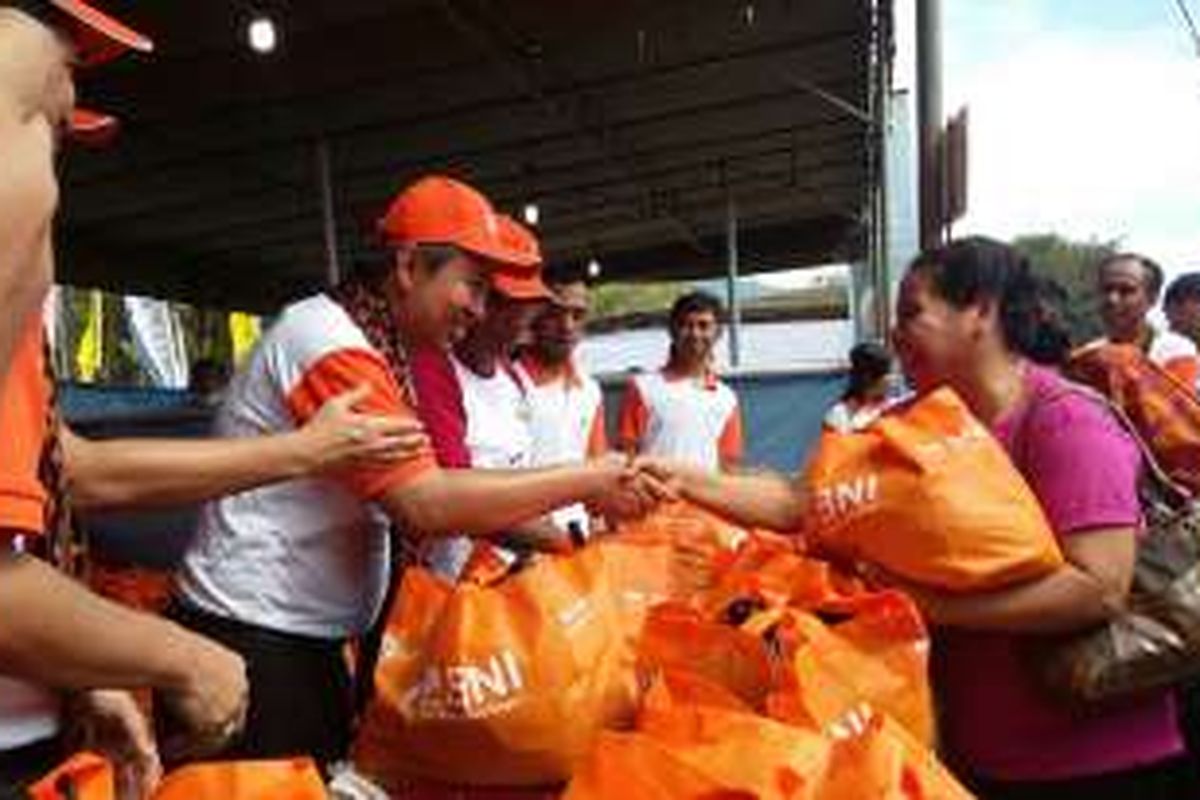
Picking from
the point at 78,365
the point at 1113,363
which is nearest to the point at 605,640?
the point at 1113,363

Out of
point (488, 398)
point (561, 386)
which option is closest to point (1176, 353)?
point (561, 386)

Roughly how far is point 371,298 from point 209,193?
447 inches

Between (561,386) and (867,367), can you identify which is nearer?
(561,386)

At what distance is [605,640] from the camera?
105 inches

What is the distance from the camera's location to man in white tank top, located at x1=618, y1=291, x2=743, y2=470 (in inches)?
295

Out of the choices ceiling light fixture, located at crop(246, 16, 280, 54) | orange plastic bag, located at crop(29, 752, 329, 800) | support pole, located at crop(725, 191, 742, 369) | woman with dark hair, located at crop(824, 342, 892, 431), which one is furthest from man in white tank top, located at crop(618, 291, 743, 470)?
support pole, located at crop(725, 191, 742, 369)

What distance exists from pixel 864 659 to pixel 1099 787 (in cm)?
52

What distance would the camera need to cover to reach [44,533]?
5.96 ft

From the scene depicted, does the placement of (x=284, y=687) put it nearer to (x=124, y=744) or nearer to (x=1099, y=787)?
(x=124, y=744)

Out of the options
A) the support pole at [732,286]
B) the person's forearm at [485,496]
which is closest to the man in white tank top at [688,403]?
the person's forearm at [485,496]

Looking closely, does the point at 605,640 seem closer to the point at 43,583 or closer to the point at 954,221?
the point at 43,583

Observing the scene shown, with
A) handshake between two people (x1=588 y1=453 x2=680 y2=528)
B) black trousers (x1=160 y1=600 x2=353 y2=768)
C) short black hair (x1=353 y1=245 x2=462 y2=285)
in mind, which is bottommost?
black trousers (x1=160 y1=600 x2=353 y2=768)

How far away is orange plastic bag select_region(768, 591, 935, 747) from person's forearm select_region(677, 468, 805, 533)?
1.91ft

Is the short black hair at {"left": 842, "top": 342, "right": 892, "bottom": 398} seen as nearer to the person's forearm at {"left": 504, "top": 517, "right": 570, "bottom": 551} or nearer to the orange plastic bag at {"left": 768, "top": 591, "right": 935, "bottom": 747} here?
the person's forearm at {"left": 504, "top": 517, "right": 570, "bottom": 551}
